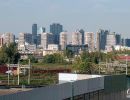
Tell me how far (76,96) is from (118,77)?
977cm

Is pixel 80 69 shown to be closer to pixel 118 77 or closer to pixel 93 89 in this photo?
pixel 118 77

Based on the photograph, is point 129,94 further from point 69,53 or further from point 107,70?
point 69,53

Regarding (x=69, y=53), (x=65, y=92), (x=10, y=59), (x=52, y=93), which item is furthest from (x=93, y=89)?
(x=69, y=53)

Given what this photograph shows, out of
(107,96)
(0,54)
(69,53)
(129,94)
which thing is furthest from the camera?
(69,53)

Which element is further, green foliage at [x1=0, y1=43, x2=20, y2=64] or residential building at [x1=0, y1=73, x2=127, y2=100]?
green foliage at [x1=0, y1=43, x2=20, y2=64]

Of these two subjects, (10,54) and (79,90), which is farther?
(10,54)

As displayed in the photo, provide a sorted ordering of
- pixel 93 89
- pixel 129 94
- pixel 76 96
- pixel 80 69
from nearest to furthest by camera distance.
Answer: pixel 76 96
pixel 93 89
pixel 129 94
pixel 80 69

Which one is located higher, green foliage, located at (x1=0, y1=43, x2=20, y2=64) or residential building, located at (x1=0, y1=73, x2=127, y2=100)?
green foliage, located at (x1=0, y1=43, x2=20, y2=64)

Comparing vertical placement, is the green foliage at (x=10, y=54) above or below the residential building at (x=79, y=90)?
above

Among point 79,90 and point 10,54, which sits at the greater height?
point 10,54

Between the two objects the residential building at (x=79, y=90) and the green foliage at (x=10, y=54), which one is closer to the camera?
the residential building at (x=79, y=90)

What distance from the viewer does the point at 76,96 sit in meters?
28.9

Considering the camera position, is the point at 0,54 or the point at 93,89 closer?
the point at 93,89

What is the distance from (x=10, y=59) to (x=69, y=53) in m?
82.2
